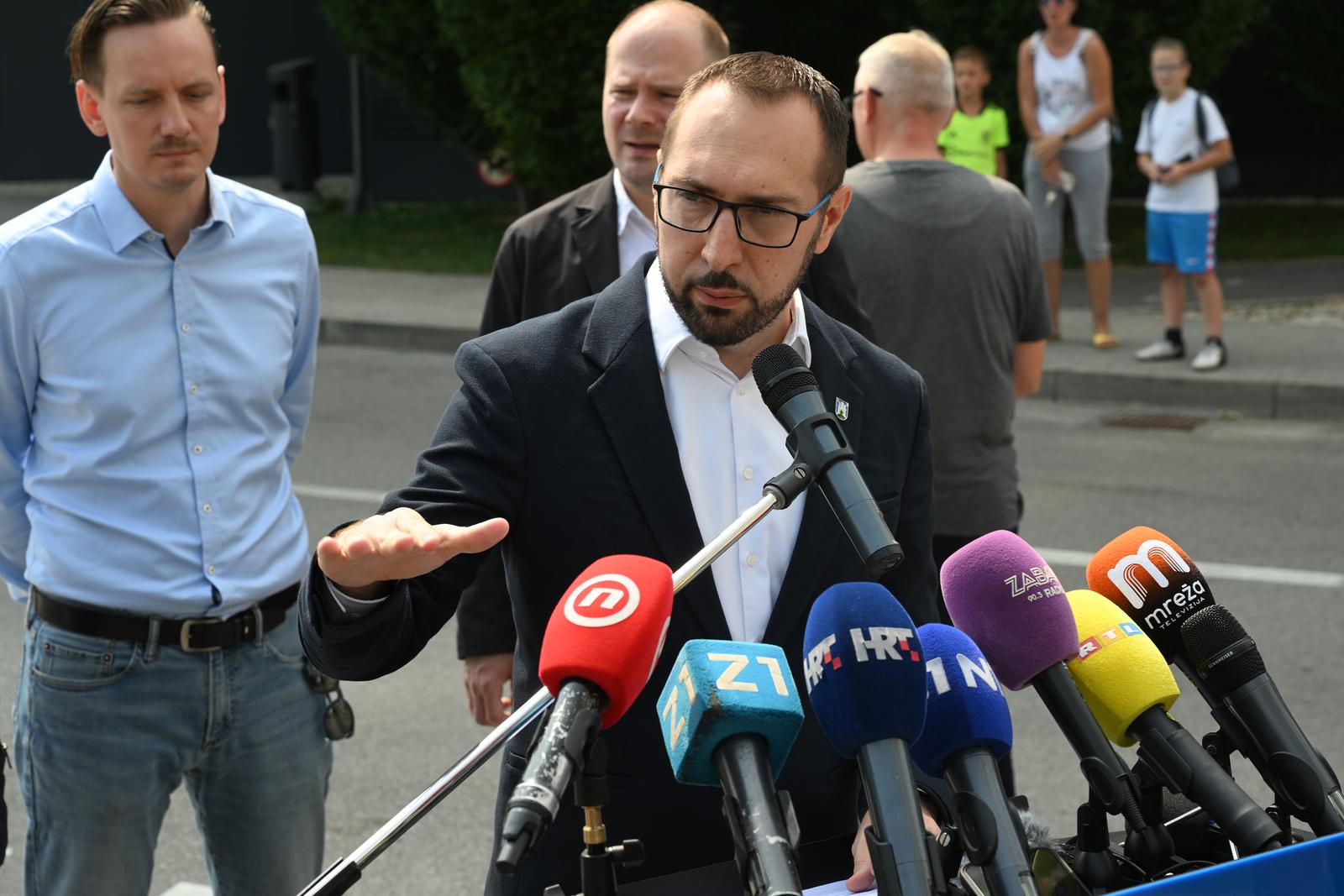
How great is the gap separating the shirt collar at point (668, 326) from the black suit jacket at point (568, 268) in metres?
1.55

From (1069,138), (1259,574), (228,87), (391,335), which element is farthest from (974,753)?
(228,87)

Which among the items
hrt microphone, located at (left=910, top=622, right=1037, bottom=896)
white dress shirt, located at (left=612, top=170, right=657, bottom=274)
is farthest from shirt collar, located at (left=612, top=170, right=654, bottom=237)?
hrt microphone, located at (left=910, top=622, right=1037, bottom=896)

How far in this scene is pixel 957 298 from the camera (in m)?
4.68

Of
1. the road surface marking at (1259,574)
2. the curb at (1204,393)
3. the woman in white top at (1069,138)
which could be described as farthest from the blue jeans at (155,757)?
the woman in white top at (1069,138)

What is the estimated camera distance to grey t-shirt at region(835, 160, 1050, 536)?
456 centimetres

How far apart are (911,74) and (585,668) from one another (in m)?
3.55

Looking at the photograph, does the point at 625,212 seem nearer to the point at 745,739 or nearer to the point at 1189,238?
the point at 745,739

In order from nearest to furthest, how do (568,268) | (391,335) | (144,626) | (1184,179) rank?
(144,626) < (568,268) < (1184,179) < (391,335)

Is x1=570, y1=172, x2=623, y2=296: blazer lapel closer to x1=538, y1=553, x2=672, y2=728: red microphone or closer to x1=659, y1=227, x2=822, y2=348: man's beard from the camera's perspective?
x1=659, y1=227, x2=822, y2=348: man's beard

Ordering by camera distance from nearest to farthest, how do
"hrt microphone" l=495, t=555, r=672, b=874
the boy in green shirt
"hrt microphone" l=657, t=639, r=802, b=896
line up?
1. "hrt microphone" l=495, t=555, r=672, b=874
2. "hrt microphone" l=657, t=639, r=802, b=896
3. the boy in green shirt

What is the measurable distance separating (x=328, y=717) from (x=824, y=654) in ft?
5.85

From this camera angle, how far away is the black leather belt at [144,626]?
3.13m

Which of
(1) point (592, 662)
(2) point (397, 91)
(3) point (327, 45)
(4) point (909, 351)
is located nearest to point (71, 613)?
(1) point (592, 662)

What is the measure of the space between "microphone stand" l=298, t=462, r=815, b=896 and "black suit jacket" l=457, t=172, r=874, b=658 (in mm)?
2306
